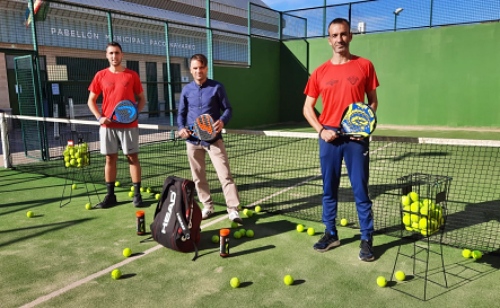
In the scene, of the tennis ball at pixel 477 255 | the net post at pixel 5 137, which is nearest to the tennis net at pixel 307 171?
the net post at pixel 5 137

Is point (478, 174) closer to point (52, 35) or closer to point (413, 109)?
point (413, 109)

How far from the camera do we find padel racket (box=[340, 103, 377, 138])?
11.0 feet

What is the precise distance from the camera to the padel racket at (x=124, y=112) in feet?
16.5

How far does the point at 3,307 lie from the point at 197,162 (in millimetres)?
2508

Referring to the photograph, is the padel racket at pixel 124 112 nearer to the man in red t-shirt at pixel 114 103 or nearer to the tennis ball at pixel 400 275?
the man in red t-shirt at pixel 114 103

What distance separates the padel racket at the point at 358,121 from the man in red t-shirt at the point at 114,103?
119 inches

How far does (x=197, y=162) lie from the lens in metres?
4.89

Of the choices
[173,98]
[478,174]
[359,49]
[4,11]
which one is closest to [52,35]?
[4,11]

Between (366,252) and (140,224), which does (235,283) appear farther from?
(140,224)

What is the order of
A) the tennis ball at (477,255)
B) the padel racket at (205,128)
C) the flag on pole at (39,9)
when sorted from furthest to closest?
the flag on pole at (39,9) → the padel racket at (205,128) → the tennis ball at (477,255)

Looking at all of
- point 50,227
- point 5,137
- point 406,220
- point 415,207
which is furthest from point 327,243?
point 5,137

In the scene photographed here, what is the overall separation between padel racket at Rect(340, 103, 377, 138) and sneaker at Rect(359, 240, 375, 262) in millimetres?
1074

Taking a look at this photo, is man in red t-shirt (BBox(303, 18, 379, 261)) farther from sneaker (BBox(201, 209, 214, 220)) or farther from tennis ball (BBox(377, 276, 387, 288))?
sneaker (BBox(201, 209, 214, 220))

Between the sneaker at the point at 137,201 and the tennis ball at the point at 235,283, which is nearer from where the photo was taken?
the tennis ball at the point at 235,283
